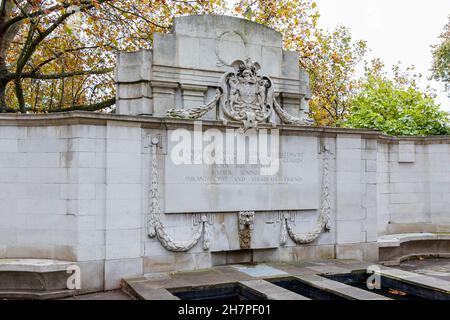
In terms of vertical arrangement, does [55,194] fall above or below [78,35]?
below

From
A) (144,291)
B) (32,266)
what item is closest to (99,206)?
(32,266)

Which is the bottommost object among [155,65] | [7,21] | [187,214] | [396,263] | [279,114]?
[396,263]

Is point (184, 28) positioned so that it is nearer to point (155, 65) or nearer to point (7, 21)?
point (155, 65)

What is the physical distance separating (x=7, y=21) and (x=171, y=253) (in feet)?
28.5

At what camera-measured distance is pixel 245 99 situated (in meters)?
10.2

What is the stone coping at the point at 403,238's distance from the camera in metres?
11.2

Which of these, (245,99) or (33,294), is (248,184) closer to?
(245,99)

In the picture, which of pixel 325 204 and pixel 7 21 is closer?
pixel 325 204

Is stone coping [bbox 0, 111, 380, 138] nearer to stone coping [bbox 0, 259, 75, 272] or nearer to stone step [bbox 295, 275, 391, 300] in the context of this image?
stone coping [bbox 0, 259, 75, 272]

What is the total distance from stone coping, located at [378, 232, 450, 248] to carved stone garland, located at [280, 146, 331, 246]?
5.62 ft

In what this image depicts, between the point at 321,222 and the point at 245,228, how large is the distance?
77.1 inches

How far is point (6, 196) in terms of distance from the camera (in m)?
8.44

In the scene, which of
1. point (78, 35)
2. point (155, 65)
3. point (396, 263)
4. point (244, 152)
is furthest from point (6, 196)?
point (78, 35)

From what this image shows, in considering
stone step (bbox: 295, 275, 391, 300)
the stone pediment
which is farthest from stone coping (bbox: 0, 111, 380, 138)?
stone step (bbox: 295, 275, 391, 300)
